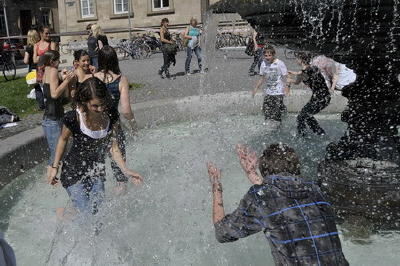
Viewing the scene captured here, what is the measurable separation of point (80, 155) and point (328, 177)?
6.78 feet

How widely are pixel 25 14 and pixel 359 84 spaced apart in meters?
43.9

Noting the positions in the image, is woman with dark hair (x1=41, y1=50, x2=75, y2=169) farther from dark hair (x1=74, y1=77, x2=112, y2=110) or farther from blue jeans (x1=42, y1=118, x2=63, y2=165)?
dark hair (x1=74, y1=77, x2=112, y2=110)

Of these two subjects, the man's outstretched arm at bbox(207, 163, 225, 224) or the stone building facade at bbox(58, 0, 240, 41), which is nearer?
the man's outstretched arm at bbox(207, 163, 225, 224)

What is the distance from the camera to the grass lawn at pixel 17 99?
887 centimetres

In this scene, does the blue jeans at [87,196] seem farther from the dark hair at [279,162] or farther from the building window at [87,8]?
the building window at [87,8]

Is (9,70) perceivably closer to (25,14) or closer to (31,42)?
(31,42)

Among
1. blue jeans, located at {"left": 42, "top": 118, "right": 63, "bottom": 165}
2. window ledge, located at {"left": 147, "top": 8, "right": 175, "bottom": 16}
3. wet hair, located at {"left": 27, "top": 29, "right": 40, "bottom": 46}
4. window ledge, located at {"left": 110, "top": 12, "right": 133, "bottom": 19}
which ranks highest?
window ledge, located at {"left": 147, "top": 8, "right": 175, "bottom": 16}

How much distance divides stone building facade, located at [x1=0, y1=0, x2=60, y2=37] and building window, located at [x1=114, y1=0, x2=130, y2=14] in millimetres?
11941

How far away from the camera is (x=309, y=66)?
6652 mm

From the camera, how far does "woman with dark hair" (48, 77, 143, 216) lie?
3.58m

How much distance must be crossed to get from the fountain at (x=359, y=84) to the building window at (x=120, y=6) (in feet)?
93.2

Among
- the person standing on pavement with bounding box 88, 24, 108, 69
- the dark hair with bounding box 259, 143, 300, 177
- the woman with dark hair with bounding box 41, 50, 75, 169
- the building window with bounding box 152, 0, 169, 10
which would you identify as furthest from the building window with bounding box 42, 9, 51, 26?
the dark hair with bounding box 259, 143, 300, 177

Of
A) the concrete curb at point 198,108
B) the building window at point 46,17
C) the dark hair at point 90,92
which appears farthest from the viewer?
the building window at point 46,17

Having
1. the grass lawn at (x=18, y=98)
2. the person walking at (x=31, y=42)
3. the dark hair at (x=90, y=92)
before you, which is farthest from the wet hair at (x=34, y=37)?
the dark hair at (x=90, y=92)
